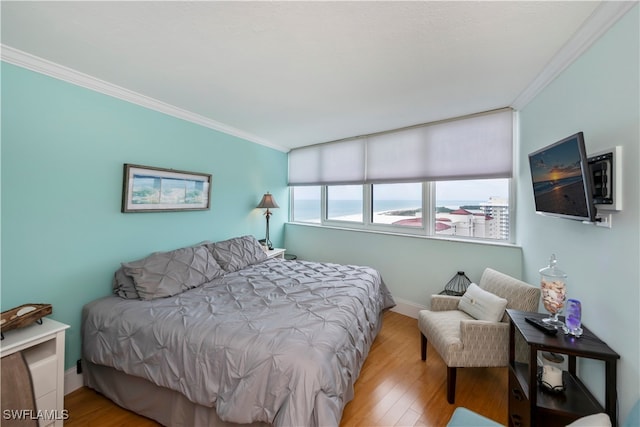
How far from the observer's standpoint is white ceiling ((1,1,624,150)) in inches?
53.1

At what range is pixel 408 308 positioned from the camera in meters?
3.29

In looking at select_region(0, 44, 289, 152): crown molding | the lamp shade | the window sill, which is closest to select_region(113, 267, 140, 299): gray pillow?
select_region(0, 44, 289, 152): crown molding

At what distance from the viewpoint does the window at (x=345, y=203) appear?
3.98 metres

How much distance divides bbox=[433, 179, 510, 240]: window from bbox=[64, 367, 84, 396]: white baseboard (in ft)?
12.6

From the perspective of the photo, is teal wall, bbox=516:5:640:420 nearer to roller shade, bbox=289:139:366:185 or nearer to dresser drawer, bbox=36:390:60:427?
roller shade, bbox=289:139:366:185

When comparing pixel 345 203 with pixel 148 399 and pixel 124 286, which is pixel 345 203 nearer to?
pixel 124 286

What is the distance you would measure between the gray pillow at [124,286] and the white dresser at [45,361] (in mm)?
462

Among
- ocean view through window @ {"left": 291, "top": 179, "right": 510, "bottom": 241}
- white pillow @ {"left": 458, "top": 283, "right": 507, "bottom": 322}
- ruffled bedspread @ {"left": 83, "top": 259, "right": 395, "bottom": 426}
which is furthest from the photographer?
ocean view through window @ {"left": 291, "top": 179, "right": 510, "bottom": 241}

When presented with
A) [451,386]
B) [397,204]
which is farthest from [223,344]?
[397,204]

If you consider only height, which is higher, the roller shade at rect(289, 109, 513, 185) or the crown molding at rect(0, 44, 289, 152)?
the crown molding at rect(0, 44, 289, 152)

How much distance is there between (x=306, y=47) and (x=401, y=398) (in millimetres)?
2621

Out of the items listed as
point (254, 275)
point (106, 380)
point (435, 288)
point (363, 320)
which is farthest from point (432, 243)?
point (106, 380)

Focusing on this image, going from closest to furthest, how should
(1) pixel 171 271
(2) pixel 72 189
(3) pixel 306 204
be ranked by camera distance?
(2) pixel 72 189
(1) pixel 171 271
(3) pixel 306 204

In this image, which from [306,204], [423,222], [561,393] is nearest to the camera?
[561,393]
